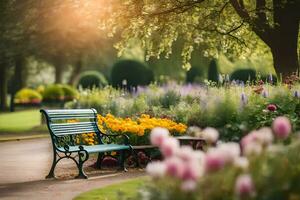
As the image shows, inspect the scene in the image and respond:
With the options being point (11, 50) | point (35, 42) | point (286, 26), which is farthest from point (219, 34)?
point (35, 42)

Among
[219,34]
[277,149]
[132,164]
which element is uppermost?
[219,34]

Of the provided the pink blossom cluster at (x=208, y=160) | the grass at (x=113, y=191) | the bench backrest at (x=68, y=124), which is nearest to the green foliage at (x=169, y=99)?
the bench backrest at (x=68, y=124)

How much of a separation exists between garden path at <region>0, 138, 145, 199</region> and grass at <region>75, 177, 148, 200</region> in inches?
12.5

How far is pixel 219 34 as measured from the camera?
906 inches

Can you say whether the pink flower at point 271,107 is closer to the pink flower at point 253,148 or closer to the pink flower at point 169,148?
the pink flower at point 253,148

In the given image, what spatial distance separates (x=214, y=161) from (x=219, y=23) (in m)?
17.7

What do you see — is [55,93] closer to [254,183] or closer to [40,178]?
[40,178]

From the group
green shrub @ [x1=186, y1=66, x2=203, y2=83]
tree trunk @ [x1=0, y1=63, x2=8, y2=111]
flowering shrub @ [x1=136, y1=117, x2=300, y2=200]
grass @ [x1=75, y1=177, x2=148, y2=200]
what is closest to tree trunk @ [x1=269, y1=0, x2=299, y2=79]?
grass @ [x1=75, y1=177, x2=148, y2=200]

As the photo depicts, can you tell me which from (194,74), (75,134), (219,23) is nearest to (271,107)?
(75,134)

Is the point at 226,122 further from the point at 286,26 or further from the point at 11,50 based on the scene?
the point at 11,50

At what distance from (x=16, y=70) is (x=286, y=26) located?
2737 cm

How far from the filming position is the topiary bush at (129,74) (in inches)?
1590

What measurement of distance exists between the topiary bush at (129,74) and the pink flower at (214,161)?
35.4m

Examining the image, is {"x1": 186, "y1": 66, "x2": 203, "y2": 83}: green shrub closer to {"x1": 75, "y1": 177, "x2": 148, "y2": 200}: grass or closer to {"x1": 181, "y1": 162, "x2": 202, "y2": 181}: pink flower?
{"x1": 75, "y1": 177, "x2": 148, "y2": 200}: grass
